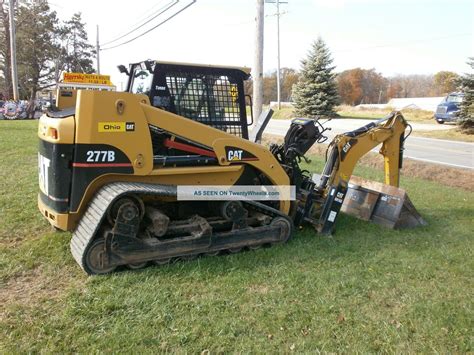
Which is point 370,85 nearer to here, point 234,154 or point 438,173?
point 438,173

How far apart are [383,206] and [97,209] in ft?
13.0

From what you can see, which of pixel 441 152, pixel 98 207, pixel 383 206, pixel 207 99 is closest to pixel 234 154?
pixel 207 99

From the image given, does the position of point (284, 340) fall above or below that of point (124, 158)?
below

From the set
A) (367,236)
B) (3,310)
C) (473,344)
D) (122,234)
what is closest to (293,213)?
(367,236)

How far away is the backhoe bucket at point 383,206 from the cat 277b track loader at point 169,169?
0.25 feet

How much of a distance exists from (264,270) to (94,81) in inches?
740

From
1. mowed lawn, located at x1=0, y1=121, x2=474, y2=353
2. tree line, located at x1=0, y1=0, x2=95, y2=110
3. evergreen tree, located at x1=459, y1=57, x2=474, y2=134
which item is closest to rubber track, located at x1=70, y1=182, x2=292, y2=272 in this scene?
mowed lawn, located at x1=0, y1=121, x2=474, y2=353

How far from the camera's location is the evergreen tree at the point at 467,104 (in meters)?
20.7

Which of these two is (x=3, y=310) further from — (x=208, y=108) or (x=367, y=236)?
(x=367, y=236)

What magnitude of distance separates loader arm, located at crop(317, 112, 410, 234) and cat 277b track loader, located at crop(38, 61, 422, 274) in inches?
0.6

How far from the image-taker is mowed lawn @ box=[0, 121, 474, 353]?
3113 millimetres

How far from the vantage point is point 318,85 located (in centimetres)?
3241

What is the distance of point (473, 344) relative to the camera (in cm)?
316

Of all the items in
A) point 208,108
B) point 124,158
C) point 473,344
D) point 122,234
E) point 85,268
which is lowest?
point 473,344
